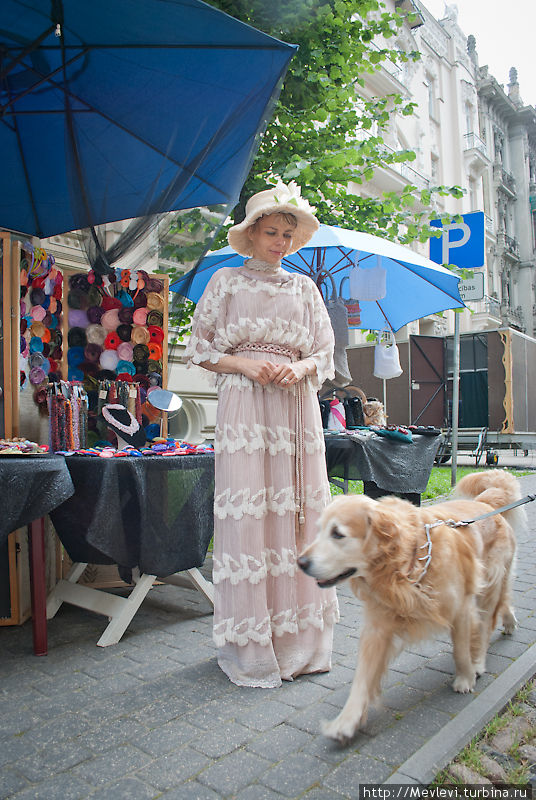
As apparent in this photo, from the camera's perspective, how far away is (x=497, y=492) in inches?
127

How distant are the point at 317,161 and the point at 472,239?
206 cm

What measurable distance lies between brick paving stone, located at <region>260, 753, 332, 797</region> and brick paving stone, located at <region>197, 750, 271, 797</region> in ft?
0.14

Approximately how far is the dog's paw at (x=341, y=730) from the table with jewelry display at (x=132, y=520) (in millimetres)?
1464

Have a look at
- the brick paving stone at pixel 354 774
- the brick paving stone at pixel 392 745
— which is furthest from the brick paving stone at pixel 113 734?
the brick paving stone at pixel 392 745

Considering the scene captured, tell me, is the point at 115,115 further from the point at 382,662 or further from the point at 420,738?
the point at 420,738

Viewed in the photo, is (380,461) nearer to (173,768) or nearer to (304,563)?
(304,563)

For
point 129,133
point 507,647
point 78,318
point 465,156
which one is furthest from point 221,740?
point 465,156

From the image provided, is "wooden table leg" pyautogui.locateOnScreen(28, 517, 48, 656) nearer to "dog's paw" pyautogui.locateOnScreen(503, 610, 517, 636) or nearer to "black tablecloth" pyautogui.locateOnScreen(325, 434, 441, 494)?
"black tablecloth" pyautogui.locateOnScreen(325, 434, 441, 494)

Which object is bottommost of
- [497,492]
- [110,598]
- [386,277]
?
[110,598]

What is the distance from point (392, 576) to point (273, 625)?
2.92 feet

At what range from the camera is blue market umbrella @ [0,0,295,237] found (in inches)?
122

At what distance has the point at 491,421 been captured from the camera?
13508 mm

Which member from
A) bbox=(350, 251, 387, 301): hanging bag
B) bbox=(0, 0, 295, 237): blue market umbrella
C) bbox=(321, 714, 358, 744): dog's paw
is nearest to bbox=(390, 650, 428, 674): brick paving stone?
bbox=(321, 714, 358, 744): dog's paw

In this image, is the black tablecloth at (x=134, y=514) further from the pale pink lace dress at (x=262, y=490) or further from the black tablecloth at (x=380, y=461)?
the black tablecloth at (x=380, y=461)
